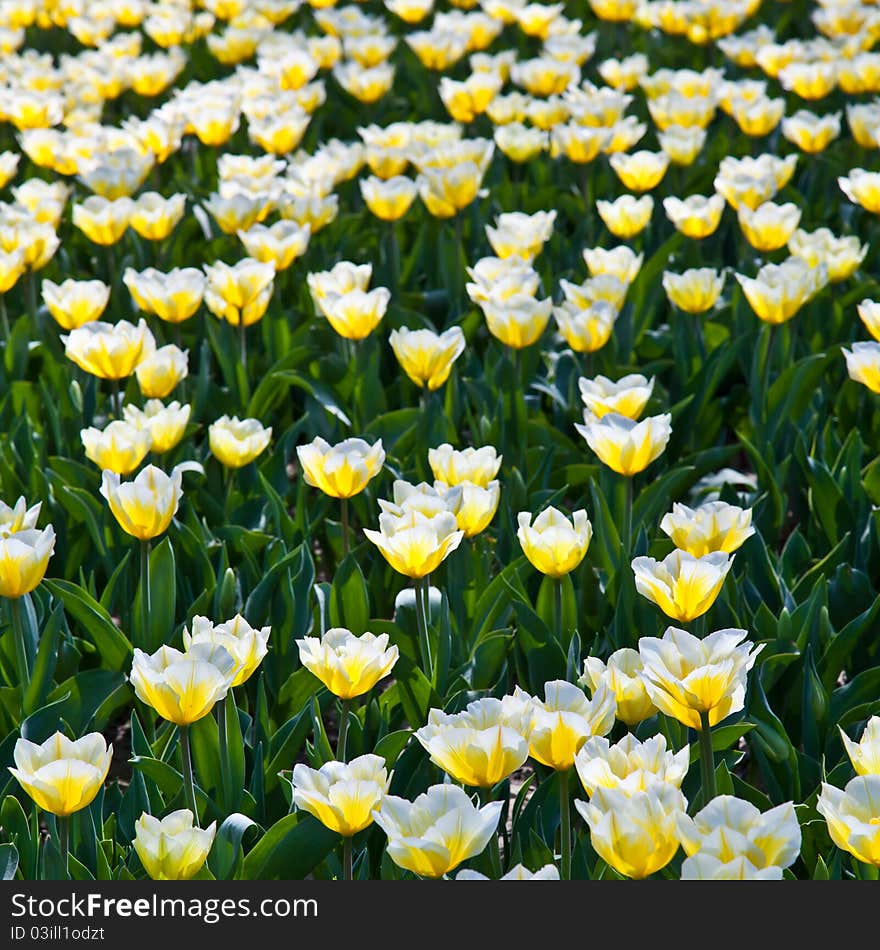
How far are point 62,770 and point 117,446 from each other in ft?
3.17

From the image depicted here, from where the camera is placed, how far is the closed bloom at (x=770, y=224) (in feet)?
12.0

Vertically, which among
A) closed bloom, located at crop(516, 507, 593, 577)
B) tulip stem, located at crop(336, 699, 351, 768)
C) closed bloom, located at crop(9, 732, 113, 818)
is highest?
closed bloom, located at crop(9, 732, 113, 818)

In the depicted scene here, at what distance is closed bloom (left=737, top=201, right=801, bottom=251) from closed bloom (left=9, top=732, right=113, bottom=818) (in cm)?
239

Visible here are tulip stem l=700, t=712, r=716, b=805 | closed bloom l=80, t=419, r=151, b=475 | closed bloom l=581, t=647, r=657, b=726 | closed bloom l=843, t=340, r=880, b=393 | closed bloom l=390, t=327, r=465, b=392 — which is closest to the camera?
tulip stem l=700, t=712, r=716, b=805

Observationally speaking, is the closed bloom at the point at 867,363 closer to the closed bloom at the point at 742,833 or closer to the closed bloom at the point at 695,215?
the closed bloom at the point at 695,215

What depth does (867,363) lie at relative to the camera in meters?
2.80

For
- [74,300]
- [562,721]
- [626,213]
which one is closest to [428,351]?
[74,300]

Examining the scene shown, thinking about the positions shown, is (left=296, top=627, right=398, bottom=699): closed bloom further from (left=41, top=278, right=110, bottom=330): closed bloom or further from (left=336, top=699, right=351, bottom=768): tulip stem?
(left=41, top=278, right=110, bottom=330): closed bloom

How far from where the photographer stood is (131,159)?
14.0 ft

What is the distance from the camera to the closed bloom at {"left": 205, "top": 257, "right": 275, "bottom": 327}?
3340mm

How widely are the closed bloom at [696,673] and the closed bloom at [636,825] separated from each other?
0.19 meters

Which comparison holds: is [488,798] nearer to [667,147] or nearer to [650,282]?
[650,282]

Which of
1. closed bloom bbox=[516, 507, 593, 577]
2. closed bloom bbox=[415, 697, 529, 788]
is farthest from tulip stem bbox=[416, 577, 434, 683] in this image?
closed bloom bbox=[415, 697, 529, 788]

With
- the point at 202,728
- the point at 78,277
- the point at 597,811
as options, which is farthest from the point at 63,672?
the point at 78,277
